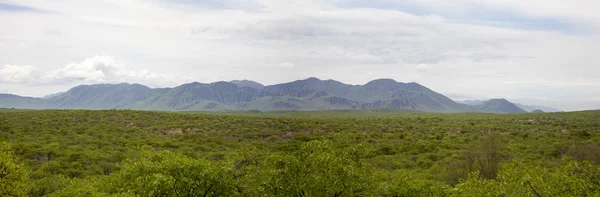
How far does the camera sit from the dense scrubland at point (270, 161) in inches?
914

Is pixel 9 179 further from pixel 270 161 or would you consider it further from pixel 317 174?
pixel 317 174

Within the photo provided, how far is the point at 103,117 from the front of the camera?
10281cm

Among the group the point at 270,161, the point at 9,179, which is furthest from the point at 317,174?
the point at 9,179

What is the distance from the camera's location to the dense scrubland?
2322cm

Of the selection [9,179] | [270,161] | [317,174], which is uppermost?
[270,161]

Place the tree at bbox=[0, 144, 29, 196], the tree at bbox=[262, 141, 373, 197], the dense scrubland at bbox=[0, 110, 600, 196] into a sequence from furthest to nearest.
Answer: the tree at bbox=[0, 144, 29, 196] < the tree at bbox=[262, 141, 373, 197] < the dense scrubland at bbox=[0, 110, 600, 196]

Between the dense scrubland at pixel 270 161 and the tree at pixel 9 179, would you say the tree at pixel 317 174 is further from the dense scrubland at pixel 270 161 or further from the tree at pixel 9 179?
the tree at pixel 9 179

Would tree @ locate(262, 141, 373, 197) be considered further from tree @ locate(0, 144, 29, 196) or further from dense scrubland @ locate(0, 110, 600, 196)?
tree @ locate(0, 144, 29, 196)

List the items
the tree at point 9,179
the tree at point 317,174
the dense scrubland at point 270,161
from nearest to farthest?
the dense scrubland at point 270,161 < the tree at point 317,174 < the tree at point 9,179

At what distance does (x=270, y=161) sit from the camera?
83.4 ft

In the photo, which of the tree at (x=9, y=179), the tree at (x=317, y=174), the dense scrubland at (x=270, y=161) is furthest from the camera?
the tree at (x=9, y=179)

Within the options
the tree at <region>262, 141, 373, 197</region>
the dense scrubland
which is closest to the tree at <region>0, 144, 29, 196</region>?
the dense scrubland

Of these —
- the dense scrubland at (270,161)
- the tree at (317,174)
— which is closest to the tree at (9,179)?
the dense scrubland at (270,161)

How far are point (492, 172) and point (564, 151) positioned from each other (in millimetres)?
25819
